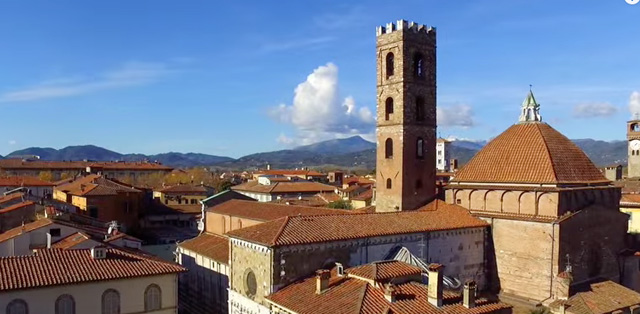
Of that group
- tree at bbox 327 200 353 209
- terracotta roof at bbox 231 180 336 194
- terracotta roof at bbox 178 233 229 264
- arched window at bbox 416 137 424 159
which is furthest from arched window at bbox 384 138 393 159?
terracotta roof at bbox 231 180 336 194

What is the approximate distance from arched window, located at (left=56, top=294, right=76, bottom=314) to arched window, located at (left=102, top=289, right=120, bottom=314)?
1.03 meters

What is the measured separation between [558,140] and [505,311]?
13.6 m

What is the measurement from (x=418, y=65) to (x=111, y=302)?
65.9ft

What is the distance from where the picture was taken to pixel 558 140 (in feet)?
92.5

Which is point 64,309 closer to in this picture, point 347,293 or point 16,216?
point 347,293

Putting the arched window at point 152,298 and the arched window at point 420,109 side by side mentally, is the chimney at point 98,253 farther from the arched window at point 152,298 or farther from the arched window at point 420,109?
the arched window at point 420,109

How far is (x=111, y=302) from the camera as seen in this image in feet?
63.5

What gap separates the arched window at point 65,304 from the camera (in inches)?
721

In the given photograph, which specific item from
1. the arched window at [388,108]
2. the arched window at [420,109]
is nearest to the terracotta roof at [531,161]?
the arched window at [420,109]

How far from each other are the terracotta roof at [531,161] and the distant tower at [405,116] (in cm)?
254

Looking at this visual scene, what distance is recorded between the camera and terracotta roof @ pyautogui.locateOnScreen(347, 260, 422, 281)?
1767 centimetres

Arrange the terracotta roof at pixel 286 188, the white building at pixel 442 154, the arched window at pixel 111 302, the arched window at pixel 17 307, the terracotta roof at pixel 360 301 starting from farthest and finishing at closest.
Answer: the white building at pixel 442 154 < the terracotta roof at pixel 286 188 < the arched window at pixel 111 302 < the arched window at pixel 17 307 < the terracotta roof at pixel 360 301

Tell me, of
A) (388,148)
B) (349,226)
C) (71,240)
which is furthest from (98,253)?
(388,148)

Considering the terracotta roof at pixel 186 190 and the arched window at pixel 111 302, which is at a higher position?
the terracotta roof at pixel 186 190
